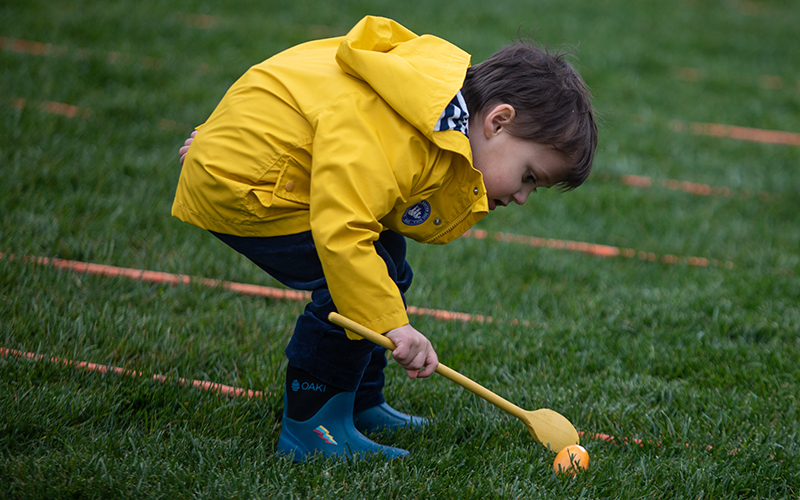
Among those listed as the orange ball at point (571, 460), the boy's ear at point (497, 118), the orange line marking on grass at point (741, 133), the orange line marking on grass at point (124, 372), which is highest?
the boy's ear at point (497, 118)

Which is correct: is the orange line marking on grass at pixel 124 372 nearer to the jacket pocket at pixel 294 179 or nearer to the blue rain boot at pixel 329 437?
the blue rain boot at pixel 329 437

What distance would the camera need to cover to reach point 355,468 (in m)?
1.91

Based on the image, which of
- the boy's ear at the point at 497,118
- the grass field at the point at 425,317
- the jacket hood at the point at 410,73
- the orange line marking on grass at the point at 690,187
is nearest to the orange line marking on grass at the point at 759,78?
the grass field at the point at 425,317

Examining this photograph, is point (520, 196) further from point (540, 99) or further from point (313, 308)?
point (313, 308)

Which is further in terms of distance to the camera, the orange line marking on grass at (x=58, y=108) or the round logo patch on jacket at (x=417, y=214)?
the orange line marking on grass at (x=58, y=108)

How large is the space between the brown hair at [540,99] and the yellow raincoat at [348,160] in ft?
0.37

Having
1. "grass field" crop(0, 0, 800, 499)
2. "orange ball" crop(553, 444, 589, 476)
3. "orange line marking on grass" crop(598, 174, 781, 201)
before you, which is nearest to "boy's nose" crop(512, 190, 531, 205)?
"grass field" crop(0, 0, 800, 499)

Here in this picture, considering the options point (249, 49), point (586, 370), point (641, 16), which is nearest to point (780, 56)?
point (641, 16)

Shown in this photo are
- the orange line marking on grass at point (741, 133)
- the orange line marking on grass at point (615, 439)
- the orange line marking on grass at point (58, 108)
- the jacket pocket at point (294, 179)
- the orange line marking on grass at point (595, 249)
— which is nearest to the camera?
the jacket pocket at point (294, 179)

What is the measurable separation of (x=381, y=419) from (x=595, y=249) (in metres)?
1.89

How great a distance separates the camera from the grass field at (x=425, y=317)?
1904 millimetres

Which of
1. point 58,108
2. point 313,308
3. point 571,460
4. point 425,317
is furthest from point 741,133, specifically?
point 58,108

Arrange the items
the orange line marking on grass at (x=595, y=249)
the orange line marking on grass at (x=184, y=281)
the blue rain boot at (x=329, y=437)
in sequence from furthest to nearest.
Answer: the orange line marking on grass at (x=595, y=249) < the orange line marking on grass at (x=184, y=281) < the blue rain boot at (x=329, y=437)

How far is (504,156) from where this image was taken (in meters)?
1.87
